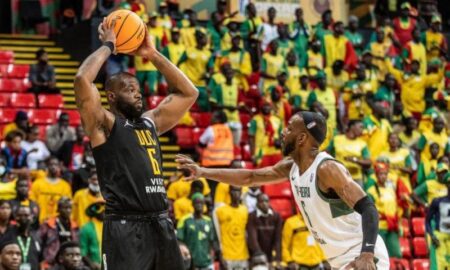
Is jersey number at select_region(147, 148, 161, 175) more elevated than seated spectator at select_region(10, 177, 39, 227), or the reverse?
jersey number at select_region(147, 148, 161, 175)

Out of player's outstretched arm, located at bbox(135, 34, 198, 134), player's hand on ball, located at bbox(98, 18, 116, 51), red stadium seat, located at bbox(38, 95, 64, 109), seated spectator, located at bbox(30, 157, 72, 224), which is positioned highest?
player's hand on ball, located at bbox(98, 18, 116, 51)

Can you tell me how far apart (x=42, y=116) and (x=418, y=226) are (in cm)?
641

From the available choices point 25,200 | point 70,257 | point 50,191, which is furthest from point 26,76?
point 70,257

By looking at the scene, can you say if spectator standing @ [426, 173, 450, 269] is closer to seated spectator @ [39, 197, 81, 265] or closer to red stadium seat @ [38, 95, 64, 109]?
seated spectator @ [39, 197, 81, 265]

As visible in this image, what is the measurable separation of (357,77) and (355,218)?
12415 millimetres

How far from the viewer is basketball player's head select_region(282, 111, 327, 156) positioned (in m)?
7.83

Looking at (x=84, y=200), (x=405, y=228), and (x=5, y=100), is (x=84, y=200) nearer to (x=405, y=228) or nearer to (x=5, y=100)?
(x=5, y=100)

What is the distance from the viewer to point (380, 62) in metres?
21.2

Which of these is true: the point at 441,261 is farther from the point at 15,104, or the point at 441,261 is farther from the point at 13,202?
the point at 15,104

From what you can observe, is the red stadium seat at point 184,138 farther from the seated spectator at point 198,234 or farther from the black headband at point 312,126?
the black headband at point 312,126

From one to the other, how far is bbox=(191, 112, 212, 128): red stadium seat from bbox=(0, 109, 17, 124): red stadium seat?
3.12 metres

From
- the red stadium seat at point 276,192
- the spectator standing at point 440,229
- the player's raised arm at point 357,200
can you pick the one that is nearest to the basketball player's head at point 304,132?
the player's raised arm at point 357,200

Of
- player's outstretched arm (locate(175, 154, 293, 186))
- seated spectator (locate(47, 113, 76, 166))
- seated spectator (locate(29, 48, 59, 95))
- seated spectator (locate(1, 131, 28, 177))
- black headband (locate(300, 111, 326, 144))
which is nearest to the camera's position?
black headband (locate(300, 111, 326, 144))

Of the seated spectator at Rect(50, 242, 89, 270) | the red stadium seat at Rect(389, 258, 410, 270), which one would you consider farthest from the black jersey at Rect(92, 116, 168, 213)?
the red stadium seat at Rect(389, 258, 410, 270)
